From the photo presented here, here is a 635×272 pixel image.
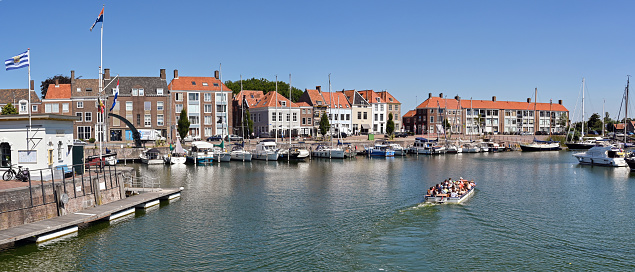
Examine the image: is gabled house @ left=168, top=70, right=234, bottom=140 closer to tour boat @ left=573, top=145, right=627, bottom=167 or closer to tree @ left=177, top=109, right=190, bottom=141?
tree @ left=177, top=109, right=190, bottom=141

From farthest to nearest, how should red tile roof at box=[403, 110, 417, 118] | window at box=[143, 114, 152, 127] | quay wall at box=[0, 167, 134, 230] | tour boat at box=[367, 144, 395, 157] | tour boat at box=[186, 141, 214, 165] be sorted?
red tile roof at box=[403, 110, 417, 118], window at box=[143, 114, 152, 127], tour boat at box=[367, 144, 395, 157], tour boat at box=[186, 141, 214, 165], quay wall at box=[0, 167, 134, 230]

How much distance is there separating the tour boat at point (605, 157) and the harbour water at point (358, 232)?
23.7m

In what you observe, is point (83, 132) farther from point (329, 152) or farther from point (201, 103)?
point (329, 152)

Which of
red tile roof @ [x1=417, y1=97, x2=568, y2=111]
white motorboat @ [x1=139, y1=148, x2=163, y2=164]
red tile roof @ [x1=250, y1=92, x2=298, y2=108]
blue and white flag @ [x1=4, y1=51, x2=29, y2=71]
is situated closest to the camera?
blue and white flag @ [x1=4, y1=51, x2=29, y2=71]

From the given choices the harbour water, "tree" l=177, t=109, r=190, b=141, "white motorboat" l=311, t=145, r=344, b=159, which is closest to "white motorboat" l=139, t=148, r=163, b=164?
"tree" l=177, t=109, r=190, b=141

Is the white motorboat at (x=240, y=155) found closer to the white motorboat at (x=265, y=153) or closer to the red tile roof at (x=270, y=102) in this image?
the white motorboat at (x=265, y=153)

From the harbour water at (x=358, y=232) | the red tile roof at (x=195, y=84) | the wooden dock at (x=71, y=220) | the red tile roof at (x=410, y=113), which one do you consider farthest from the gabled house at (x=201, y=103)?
the red tile roof at (x=410, y=113)

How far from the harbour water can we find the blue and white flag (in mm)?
10700

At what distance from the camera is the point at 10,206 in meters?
24.4

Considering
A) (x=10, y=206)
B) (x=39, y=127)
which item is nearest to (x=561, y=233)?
(x=10, y=206)

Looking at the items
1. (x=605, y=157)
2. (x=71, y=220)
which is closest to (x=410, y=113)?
(x=605, y=157)

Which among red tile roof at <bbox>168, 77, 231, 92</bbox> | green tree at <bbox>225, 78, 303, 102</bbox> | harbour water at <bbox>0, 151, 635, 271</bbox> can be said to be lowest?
harbour water at <bbox>0, 151, 635, 271</bbox>

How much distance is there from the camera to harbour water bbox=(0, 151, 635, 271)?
902 inches

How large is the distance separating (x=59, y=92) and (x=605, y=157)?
303ft
